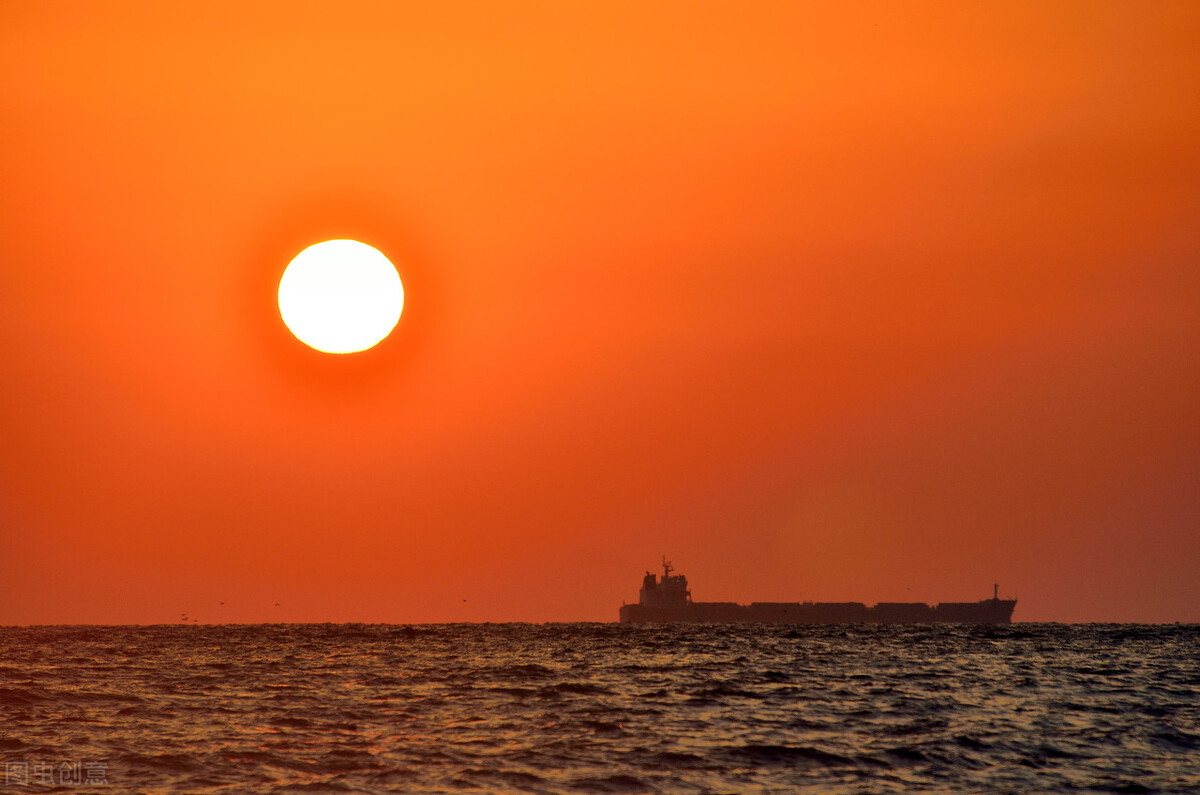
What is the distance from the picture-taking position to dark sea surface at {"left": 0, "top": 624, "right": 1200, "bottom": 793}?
26.5 metres

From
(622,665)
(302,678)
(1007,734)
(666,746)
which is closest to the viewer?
(666,746)

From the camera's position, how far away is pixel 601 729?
34.9 m

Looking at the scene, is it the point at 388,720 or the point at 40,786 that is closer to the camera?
the point at 40,786

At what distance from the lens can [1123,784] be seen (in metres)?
26.8

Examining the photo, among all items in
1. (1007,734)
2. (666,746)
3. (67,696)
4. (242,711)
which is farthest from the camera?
(67,696)

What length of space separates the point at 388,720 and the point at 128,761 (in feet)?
34.8

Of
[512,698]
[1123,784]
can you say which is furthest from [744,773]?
[512,698]

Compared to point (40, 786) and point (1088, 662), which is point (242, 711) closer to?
point (40, 786)

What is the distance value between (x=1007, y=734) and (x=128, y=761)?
25058 mm

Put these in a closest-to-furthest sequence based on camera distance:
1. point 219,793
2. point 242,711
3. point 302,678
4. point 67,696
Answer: point 219,793 → point 242,711 → point 67,696 → point 302,678

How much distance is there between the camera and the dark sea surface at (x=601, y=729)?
87.0ft

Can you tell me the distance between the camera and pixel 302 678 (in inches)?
2248

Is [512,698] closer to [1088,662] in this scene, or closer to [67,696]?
[67,696]

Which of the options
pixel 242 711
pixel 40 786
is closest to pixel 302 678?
pixel 242 711
